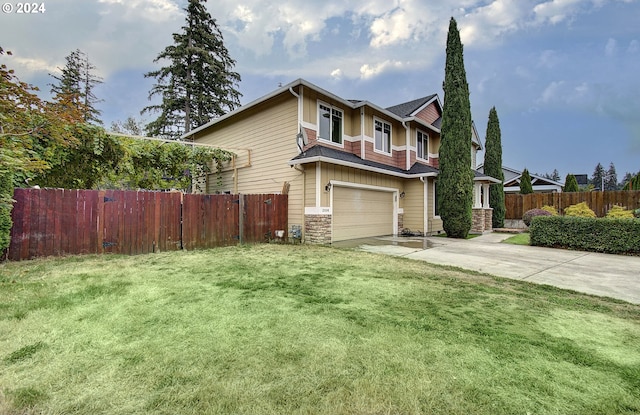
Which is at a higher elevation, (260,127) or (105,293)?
(260,127)

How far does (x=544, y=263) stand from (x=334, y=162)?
6.12 meters

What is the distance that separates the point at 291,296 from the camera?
13.0 ft

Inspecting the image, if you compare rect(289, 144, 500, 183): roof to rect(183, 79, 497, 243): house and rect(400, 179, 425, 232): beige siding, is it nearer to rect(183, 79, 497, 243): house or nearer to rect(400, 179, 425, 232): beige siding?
rect(183, 79, 497, 243): house

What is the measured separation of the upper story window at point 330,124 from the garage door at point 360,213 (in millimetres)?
2098

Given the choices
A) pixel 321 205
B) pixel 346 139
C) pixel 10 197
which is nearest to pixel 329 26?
pixel 346 139

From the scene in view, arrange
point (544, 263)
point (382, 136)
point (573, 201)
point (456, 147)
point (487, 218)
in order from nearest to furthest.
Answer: point (544, 263), point (456, 147), point (382, 136), point (487, 218), point (573, 201)

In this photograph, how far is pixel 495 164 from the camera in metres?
16.5

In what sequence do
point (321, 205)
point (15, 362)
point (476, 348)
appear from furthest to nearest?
point (321, 205), point (476, 348), point (15, 362)

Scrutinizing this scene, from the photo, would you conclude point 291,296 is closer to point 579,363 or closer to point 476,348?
point 476,348

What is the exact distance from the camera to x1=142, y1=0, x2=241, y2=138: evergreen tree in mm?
20453

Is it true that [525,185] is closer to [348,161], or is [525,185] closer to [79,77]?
[348,161]

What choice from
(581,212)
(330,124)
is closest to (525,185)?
(581,212)

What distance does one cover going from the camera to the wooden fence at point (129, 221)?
6090 mm

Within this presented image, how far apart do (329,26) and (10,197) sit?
556 inches
